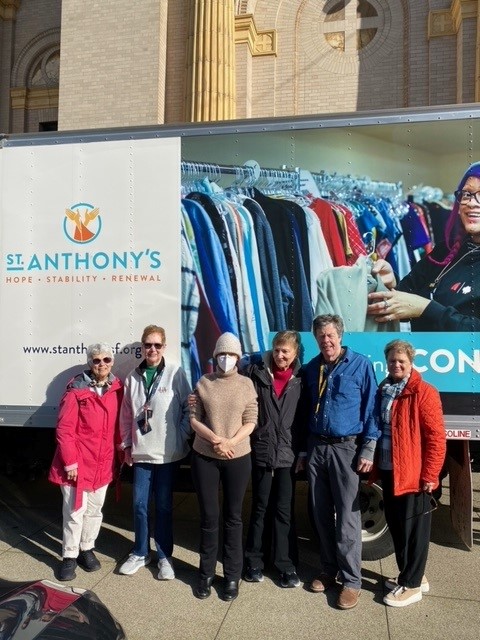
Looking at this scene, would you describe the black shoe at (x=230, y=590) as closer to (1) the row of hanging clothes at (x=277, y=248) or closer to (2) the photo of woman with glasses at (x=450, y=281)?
(1) the row of hanging clothes at (x=277, y=248)

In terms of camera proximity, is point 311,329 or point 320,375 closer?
point 320,375

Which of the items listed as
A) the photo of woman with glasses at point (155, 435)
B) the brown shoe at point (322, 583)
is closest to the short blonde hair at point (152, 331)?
the photo of woman with glasses at point (155, 435)

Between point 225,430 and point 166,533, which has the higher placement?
point 225,430

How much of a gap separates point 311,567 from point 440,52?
39.5ft

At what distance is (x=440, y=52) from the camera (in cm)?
1212

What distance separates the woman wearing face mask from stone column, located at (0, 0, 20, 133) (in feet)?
52.3

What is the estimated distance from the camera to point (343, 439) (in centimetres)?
346

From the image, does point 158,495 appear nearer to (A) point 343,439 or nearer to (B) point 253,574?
(B) point 253,574

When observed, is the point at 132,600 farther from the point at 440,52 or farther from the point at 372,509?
the point at 440,52

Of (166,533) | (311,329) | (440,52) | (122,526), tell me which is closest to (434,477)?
(311,329)

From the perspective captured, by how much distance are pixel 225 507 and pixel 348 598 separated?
0.96 metres

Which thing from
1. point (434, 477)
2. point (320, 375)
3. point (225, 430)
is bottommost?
point (434, 477)

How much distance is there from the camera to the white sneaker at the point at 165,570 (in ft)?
12.3

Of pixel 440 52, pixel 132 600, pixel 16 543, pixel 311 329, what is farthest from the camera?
pixel 440 52
